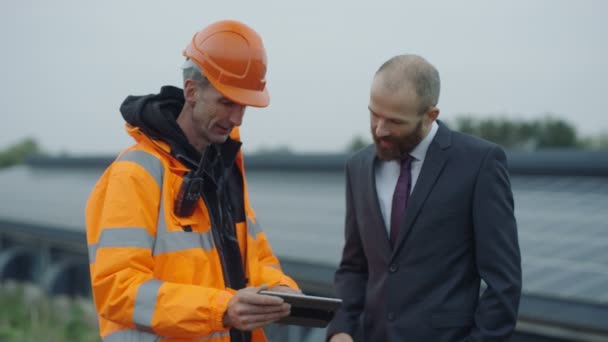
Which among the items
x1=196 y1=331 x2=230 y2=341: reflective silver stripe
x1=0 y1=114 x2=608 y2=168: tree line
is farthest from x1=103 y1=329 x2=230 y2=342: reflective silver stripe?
x1=0 y1=114 x2=608 y2=168: tree line

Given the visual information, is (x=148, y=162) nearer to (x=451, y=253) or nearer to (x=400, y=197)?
(x=400, y=197)

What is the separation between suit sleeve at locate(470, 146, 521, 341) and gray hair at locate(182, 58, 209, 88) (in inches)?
43.2

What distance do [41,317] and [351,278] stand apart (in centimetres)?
1131

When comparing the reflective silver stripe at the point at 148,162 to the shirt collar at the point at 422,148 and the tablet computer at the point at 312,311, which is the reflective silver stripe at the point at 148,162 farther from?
the shirt collar at the point at 422,148

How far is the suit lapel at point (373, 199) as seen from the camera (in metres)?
3.20

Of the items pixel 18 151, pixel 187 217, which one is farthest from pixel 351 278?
pixel 18 151

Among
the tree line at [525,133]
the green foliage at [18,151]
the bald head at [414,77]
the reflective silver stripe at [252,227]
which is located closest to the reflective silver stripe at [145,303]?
the reflective silver stripe at [252,227]

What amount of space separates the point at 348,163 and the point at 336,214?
992 centimetres

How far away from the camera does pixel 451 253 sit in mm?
3055

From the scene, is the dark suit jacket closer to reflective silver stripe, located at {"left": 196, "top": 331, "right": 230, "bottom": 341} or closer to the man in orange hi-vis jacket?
the man in orange hi-vis jacket

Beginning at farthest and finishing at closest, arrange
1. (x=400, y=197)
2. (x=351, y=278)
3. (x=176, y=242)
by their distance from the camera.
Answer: (x=351, y=278)
(x=400, y=197)
(x=176, y=242)

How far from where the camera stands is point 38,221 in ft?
54.0

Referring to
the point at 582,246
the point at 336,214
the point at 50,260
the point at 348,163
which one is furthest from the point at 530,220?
the point at 50,260

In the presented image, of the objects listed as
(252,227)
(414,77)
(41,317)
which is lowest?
(41,317)
